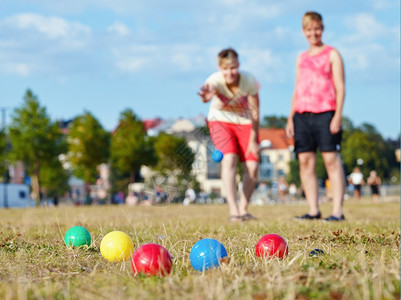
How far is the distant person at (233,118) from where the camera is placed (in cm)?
620

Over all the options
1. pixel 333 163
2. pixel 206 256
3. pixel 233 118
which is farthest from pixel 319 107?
pixel 206 256

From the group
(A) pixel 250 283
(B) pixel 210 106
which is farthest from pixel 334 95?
(A) pixel 250 283

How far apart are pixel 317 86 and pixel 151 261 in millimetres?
4185

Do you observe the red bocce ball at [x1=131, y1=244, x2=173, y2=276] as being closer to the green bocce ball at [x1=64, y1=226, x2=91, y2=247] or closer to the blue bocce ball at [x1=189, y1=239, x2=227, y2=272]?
the blue bocce ball at [x1=189, y1=239, x2=227, y2=272]

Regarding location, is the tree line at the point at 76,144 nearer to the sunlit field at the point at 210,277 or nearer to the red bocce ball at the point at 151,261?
the sunlit field at the point at 210,277

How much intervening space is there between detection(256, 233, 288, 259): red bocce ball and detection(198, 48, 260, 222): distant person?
9.85 ft

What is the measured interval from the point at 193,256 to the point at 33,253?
3.91 ft

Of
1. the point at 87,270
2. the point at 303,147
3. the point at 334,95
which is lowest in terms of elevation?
the point at 87,270

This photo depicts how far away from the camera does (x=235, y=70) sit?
6.18 m

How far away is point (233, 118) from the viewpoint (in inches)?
252

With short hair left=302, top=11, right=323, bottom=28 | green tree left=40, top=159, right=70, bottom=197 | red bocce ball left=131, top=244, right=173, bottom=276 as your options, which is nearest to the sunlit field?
red bocce ball left=131, top=244, right=173, bottom=276

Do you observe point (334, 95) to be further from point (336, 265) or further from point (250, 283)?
point (250, 283)

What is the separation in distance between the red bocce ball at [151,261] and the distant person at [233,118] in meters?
3.59

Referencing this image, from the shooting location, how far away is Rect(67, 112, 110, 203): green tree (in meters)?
34.0
